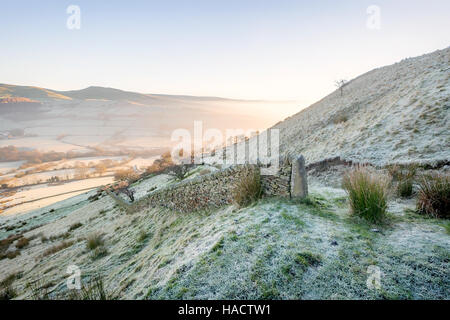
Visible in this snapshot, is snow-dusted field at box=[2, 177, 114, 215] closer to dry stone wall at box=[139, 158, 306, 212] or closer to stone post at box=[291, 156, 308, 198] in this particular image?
dry stone wall at box=[139, 158, 306, 212]

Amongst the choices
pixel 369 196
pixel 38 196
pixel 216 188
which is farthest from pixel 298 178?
pixel 38 196

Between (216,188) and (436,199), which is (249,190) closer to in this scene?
(216,188)

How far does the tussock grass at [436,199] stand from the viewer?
4.00m

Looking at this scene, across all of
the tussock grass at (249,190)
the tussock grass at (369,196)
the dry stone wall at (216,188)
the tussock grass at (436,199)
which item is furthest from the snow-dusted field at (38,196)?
the tussock grass at (436,199)

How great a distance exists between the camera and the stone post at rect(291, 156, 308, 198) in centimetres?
498

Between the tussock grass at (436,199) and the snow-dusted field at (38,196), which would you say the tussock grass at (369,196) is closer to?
the tussock grass at (436,199)

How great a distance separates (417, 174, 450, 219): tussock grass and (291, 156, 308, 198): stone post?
2.34m

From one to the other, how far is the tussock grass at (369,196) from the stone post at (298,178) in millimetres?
1044

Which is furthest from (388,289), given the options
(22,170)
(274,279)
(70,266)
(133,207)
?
(22,170)

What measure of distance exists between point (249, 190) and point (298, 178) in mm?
1363

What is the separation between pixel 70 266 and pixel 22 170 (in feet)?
263

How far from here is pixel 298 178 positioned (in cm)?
504

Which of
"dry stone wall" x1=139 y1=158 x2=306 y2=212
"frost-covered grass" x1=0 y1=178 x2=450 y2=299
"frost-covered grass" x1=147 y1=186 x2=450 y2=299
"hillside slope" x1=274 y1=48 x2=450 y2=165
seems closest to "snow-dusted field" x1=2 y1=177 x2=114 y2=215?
"dry stone wall" x1=139 y1=158 x2=306 y2=212
